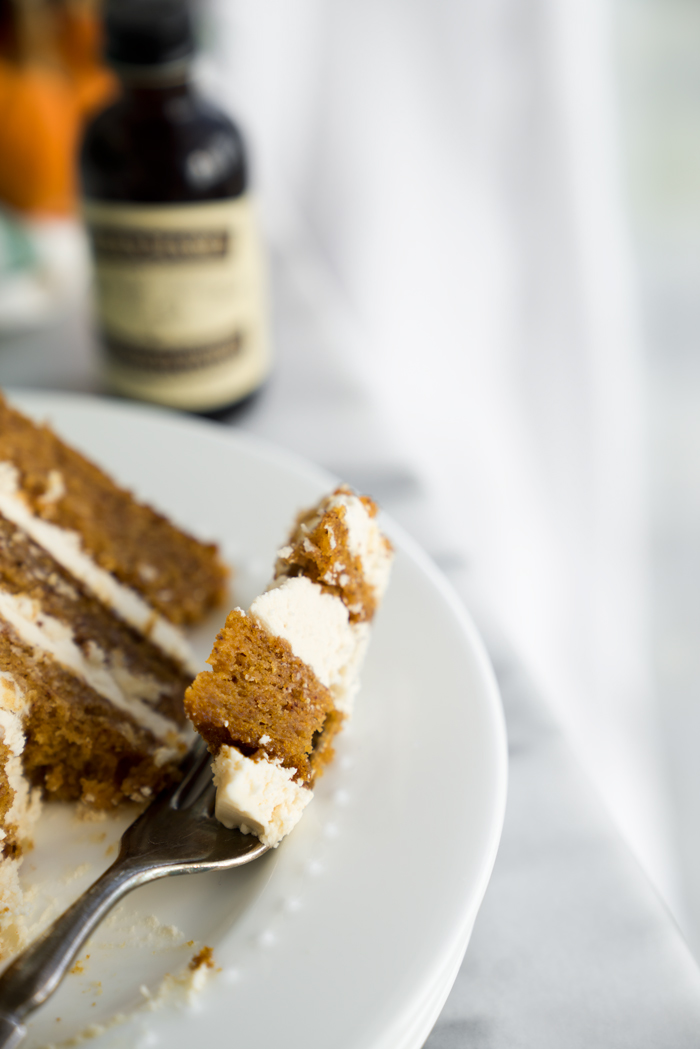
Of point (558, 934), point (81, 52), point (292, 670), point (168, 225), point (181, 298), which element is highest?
point (81, 52)

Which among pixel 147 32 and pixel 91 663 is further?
pixel 147 32

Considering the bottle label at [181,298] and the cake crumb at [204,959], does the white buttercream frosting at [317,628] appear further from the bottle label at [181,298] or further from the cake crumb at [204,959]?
the bottle label at [181,298]

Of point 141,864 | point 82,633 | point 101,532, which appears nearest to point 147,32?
point 101,532

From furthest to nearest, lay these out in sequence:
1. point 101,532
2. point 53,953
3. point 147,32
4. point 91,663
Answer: point 147,32 < point 101,532 < point 91,663 < point 53,953

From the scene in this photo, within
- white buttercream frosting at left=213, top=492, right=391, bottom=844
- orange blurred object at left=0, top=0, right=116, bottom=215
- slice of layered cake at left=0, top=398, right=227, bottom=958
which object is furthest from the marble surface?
orange blurred object at left=0, top=0, right=116, bottom=215

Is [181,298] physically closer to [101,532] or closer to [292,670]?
[101,532]

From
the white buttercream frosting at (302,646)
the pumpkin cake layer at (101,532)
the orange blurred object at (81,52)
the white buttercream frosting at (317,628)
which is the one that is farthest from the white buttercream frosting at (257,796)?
the orange blurred object at (81,52)

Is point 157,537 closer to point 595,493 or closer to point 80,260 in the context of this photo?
point 595,493
